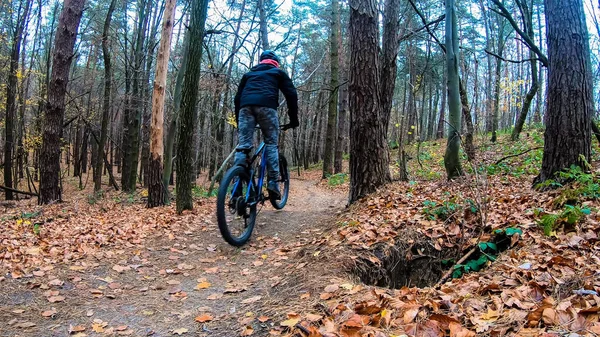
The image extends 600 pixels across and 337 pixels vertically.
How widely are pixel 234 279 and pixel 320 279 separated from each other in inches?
41.5

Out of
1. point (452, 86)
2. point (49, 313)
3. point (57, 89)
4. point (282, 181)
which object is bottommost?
point (49, 313)

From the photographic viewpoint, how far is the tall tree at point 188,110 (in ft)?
21.2

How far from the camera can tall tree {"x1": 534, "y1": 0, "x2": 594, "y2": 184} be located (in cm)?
467

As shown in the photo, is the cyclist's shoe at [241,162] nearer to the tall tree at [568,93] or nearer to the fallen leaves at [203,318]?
the fallen leaves at [203,318]

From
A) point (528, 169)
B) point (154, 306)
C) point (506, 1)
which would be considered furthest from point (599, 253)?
point (506, 1)

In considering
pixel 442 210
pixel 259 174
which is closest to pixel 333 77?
pixel 259 174

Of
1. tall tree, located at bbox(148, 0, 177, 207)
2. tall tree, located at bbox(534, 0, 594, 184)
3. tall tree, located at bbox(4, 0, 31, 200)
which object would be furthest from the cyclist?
tall tree, located at bbox(4, 0, 31, 200)

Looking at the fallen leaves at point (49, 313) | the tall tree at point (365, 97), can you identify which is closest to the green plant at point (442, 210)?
the tall tree at point (365, 97)

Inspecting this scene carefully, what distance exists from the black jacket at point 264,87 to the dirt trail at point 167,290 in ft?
5.99

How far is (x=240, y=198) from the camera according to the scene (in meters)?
4.44

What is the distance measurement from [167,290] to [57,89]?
24.5ft

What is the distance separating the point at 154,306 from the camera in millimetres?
3164

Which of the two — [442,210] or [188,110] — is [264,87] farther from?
[442,210]

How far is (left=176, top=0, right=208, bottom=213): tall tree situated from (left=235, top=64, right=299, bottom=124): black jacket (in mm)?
1920
